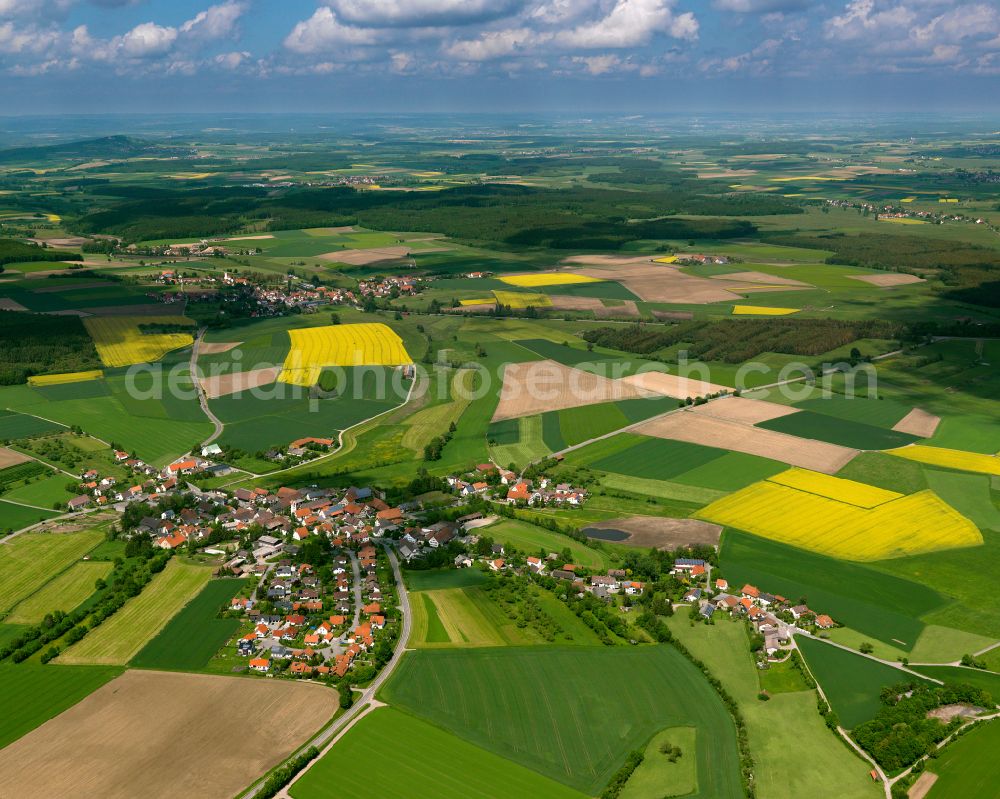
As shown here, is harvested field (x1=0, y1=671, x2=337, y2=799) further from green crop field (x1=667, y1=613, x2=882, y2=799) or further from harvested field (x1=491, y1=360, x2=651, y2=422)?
harvested field (x1=491, y1=360, x2=651, y2=422)

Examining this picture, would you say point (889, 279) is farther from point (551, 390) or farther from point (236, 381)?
point (236, 381)

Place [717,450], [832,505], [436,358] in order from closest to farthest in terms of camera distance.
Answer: [832,505]
[717,450]
[436,358]

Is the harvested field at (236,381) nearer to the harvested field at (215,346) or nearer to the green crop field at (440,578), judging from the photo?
the harvested field at (215,346)

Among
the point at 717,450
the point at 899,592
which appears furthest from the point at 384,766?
the point at 717,450

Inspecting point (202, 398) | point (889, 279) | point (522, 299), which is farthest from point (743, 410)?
point (889, 279)

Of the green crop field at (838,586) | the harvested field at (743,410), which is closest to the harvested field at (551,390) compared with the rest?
the harvested field at (743,410)

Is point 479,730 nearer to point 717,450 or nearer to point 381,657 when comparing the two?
point 381,657

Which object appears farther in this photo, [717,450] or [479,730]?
[717,450]
